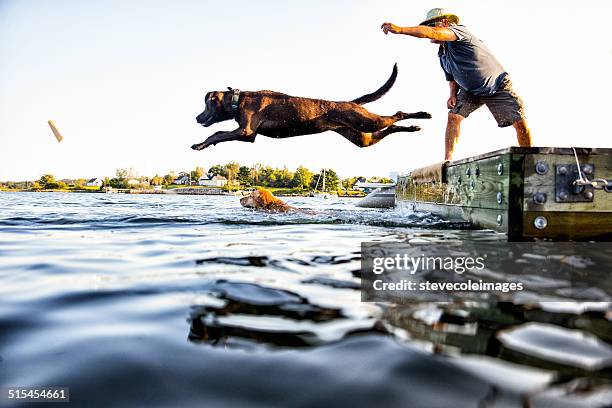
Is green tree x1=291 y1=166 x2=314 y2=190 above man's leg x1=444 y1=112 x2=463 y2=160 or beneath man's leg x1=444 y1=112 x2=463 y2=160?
above

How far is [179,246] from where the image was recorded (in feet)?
13.4

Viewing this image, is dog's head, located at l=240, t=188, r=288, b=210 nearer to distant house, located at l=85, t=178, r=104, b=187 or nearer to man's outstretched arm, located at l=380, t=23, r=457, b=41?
man's outstretched arm, located at l=380, t=23, r=457, b=41

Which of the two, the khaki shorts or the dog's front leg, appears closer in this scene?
the khaki shorts

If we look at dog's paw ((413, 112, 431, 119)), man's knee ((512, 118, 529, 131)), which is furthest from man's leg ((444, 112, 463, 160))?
man's knee ((512, 118, 529, 131))

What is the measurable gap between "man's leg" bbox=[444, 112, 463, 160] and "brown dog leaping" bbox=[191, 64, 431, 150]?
0.65m

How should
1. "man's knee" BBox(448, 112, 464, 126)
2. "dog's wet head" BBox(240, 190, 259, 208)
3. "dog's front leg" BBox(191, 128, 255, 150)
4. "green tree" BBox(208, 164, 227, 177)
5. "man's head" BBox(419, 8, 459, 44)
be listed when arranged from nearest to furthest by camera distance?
"man's head" BBox(419, 8, 459, 44) → "man's knee" BBox(448, 112, 464, 126) → "dog's front leg" BBox(191, 128, 255, 150) → "dog's wet head" BBox(240, 190, 259, 208) → "green tree" BBox(208, 164, 227, 177)

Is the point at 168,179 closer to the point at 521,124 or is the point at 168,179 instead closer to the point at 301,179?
the point at 301,179

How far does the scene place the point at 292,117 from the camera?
7.23m

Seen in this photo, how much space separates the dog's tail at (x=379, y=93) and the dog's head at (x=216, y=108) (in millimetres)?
2194

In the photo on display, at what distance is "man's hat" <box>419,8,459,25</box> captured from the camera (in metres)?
5.99

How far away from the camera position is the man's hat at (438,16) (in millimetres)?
5986

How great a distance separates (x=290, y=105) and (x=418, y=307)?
5756mm

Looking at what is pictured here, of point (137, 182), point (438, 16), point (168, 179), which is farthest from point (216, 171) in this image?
point (438, 16)

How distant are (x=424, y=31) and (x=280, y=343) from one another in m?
4.63
